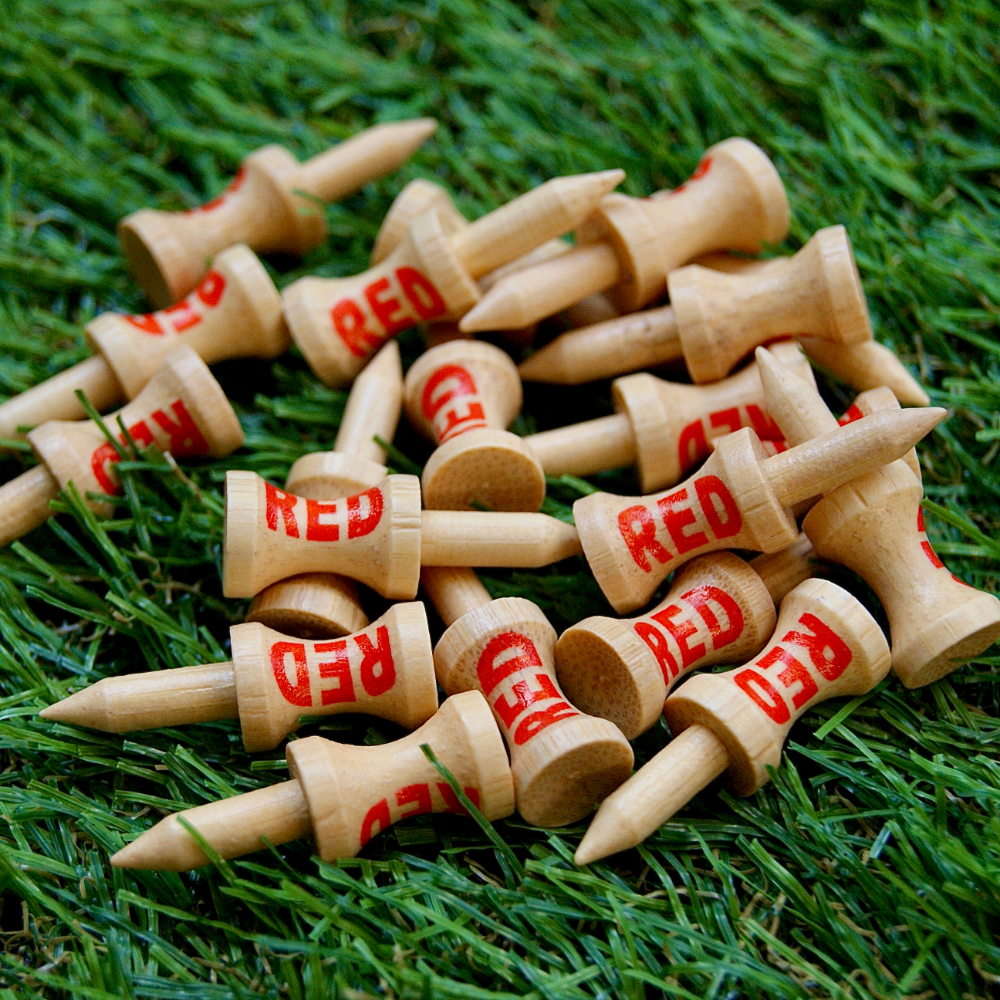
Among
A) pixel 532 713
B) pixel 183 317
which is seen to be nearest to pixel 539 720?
pixel 532 713

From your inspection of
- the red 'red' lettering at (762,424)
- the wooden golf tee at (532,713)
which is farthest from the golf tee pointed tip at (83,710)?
the red 'red' lettering at (762,424)

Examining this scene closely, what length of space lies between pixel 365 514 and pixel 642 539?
374 millimetres

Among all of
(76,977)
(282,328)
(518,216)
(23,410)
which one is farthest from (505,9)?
(76,977)

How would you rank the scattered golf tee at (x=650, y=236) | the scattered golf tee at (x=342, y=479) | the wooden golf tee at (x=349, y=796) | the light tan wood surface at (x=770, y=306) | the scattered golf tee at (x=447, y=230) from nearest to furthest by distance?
the wooden golf tee at (x=349, y=796) < the scattered golf tee at (x=342, y=479) < the light tan wood surface at (x=770, y=306) < the scattered golf tee at (x=650, y=236) < the scattered golf tee at (x=447, y=230)

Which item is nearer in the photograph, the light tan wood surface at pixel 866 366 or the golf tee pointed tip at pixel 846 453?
the golf tee pointed tip at pixel 846 453

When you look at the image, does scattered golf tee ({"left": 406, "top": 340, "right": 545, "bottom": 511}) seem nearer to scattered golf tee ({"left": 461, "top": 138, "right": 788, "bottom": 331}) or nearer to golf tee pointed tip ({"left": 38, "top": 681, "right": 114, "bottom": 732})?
scattered golf tee ({"left": 461, "top": 138, "right": 788, "bottom": 331})

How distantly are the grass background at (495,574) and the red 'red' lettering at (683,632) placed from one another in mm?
170

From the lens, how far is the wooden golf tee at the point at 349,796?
113cm

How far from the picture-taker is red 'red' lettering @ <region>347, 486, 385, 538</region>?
131 centimetres

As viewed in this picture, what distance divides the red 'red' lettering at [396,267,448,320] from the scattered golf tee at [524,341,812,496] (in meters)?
0.28

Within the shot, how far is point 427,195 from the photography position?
69.7 inches

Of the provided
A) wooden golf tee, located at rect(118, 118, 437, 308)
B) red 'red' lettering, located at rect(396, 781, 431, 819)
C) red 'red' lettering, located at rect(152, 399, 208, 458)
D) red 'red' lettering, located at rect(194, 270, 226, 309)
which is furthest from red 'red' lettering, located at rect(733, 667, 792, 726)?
wooden golf tee, located at rect(118, 118, 437, 308)

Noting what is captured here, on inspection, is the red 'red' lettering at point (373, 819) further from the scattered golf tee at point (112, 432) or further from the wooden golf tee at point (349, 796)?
the scattered golf tee at point (112, 432)

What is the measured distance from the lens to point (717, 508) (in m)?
1.29
